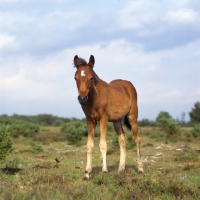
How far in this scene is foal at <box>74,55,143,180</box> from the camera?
9391mm

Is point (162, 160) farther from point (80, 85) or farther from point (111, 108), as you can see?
point (80, 85)

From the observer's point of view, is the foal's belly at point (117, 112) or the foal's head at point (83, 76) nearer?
the foal's head at point (83, 76)

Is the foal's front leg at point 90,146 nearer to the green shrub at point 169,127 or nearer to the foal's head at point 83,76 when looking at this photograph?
the foal's head at point 83,76

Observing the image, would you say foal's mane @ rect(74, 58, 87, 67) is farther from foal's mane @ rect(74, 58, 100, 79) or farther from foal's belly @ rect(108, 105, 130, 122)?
foal's belly @ rect(108, 105, 130, 122)

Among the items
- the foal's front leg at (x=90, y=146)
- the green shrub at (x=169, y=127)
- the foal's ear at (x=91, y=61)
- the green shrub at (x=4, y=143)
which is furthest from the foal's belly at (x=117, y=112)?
the green shrub at (x=169, y=127)

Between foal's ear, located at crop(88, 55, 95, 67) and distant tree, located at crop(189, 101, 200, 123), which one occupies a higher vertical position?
distant tree, located at crop(189, 101, 200, 123)

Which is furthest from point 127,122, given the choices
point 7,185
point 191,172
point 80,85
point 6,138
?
point 6,138

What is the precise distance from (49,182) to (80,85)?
7.95 ft

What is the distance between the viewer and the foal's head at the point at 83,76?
29.7 feet

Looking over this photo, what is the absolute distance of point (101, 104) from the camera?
1016cm

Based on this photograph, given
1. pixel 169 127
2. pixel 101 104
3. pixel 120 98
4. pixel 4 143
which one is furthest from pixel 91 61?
pixel 169 127

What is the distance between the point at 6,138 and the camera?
16797 millimetres

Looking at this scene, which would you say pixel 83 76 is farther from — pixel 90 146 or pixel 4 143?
pixel 4 143

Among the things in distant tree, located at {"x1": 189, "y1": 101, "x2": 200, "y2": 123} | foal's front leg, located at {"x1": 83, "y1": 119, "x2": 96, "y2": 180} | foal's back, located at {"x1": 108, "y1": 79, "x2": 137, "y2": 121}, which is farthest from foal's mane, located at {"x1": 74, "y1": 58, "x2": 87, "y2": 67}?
distant tree, located at {"x1": 189, "y1": 101, "x2": 200, "y2": 123}
